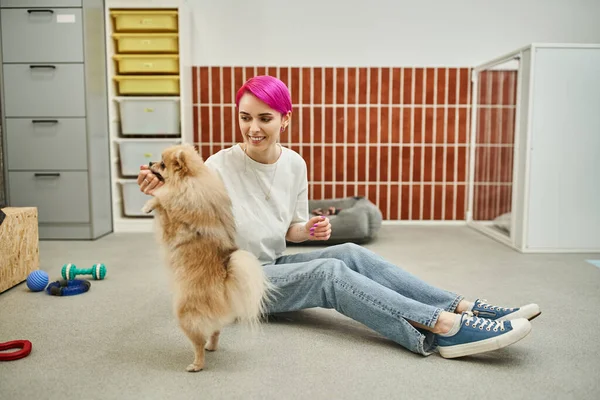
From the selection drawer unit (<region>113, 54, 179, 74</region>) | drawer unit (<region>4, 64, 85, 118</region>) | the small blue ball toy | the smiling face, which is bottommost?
the small blue ball toy

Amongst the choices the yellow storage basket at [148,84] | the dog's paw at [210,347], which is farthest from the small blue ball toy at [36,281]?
the yellow storage basket at [148,84]

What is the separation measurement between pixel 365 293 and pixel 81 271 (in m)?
1.62

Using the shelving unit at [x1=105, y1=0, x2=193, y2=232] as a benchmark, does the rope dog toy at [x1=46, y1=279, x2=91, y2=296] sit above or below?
below

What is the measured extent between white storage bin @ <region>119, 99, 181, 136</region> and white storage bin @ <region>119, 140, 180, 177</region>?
83 millimetres

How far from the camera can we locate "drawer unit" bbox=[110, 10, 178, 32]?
4035 mm

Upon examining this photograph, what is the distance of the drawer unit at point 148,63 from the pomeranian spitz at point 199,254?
9.12ft

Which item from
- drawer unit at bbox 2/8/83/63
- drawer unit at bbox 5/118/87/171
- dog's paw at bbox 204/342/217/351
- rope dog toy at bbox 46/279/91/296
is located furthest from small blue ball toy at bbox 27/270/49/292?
drawer unit at bbox 2/8/83/63

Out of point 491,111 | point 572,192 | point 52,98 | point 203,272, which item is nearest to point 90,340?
point 203,272

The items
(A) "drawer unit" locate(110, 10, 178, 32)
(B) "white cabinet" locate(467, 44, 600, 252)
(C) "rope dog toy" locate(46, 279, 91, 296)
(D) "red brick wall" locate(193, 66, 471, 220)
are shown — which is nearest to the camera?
(C) "rope dog toy" locate(46, 279, 91, 296)

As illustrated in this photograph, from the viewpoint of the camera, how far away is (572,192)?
334cm

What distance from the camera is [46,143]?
12.4 ft

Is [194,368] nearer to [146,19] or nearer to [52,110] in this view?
[52,110]

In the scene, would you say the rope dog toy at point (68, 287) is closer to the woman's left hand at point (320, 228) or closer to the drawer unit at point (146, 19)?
the woman's left hand at point (320, 228)

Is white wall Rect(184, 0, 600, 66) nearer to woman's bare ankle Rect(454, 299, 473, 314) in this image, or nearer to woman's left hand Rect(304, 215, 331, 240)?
woman's left hand Rect(304, 215, 331, 240)
